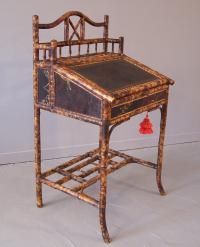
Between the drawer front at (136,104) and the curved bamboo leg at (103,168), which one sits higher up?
the drawer front at (136,104)

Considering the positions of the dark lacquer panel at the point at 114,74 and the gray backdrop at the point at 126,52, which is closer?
the dark lacquer panel at the point at 114,74

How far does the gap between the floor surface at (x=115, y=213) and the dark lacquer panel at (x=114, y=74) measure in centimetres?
92

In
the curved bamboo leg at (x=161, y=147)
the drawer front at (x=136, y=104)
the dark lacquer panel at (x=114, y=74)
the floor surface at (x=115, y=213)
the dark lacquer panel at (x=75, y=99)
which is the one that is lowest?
the floor surface at (x=115, y=213)

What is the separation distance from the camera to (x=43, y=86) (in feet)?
7.40

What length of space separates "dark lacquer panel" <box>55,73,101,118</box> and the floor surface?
31.0 inches

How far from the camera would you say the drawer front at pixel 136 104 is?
82.8 inches

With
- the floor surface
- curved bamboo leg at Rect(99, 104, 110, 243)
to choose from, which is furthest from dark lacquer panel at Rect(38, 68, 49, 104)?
the floor surface

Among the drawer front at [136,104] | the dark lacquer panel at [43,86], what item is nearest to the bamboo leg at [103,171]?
the drawer front at [136,104]

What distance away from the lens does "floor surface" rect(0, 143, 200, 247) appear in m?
2.28

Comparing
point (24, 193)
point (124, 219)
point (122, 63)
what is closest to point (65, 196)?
point (24, 193)

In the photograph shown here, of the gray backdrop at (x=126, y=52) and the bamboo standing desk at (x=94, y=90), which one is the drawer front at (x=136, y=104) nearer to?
the bamboo standing desk at (x=94, y=90)

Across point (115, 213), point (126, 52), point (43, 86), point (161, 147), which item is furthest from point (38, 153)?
point (126, 52)

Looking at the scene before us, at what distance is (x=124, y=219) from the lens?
8.20 ft

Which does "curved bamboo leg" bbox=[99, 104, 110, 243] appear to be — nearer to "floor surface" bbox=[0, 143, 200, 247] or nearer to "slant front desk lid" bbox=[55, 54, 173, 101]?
"floor surface" bbox=[0, 143, 200, 247]
